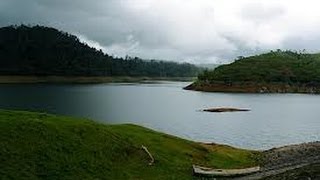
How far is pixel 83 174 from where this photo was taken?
31.1 metres

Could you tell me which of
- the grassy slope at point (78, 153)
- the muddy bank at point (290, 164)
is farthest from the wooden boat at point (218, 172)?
the grassy slope at point (78, 153)

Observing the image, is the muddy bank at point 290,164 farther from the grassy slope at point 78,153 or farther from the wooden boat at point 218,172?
the grassy slope at point 78,153

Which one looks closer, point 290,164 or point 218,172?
point 218,172

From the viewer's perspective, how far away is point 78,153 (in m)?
33.0

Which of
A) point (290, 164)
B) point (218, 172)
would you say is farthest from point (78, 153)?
point (290, 164)

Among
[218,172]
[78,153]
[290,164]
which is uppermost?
[78,153]

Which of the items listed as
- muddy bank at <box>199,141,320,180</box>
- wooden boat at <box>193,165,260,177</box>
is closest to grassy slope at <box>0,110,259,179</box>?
wooden boat at <box>193,165,260,177</box>

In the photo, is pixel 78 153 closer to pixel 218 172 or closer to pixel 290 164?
pixel 218 172

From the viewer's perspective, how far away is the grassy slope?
30.7m

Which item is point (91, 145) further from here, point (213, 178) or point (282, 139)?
point (282, 139)


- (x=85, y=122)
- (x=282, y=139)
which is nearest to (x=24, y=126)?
(x=85, y=122)

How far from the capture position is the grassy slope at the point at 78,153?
30.7 metres

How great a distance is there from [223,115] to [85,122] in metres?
90.0

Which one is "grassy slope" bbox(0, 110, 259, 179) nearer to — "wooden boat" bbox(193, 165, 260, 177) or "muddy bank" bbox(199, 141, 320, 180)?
"wooden boat" bbox(193, 165, 260, 177)
